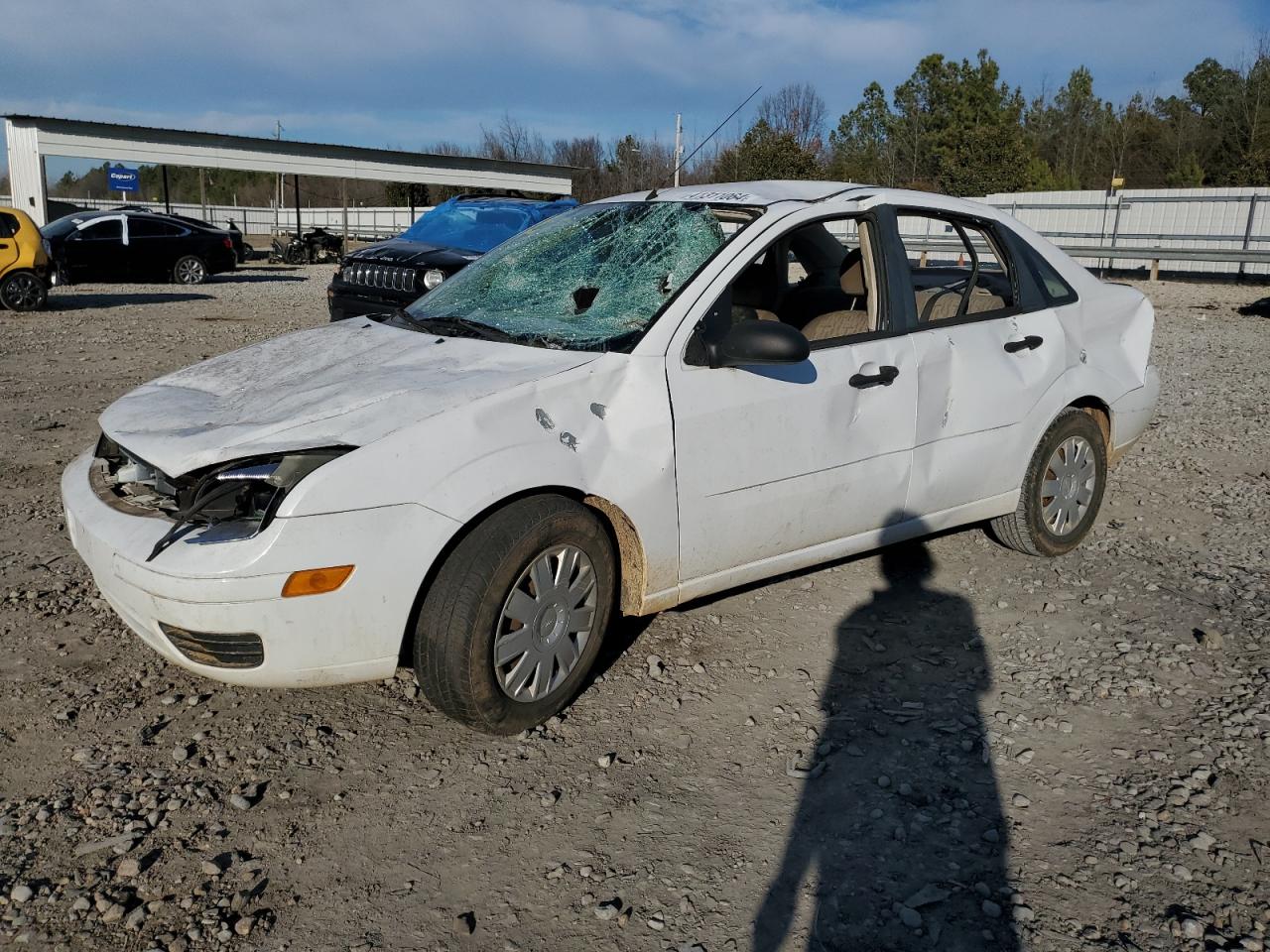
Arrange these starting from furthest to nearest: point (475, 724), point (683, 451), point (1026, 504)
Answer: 1. point (1026, 504)
2. point (683, 451)
3. point (475, 724)

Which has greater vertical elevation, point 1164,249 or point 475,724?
point 1164,249

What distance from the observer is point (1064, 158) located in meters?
47.5

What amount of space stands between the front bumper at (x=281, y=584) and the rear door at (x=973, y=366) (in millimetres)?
2180

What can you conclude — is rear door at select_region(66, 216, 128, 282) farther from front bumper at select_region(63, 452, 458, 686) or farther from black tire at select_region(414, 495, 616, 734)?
black tire at select_region(414, 495, 616, 734)

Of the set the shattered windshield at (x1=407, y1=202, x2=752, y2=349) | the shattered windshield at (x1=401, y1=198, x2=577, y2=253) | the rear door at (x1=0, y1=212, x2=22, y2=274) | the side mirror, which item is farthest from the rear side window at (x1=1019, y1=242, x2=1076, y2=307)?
the rear door at (x1=0, y1=212, x2=22, y2=274)

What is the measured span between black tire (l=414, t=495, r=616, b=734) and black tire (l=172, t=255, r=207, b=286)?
836 inches

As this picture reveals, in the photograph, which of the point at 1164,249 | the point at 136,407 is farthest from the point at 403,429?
the point at 1164,249

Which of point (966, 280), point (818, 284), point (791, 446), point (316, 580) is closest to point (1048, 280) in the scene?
point (966, 280)

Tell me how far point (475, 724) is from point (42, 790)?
1.25 m

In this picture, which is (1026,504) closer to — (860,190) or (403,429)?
(860,190)

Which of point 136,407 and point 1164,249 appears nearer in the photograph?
point 136,407

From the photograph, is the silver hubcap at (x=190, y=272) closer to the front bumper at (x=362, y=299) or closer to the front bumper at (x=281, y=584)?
the front bumper at (x=362, y=299)

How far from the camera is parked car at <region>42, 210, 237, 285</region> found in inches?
798

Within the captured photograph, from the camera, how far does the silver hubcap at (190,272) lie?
865 inches
